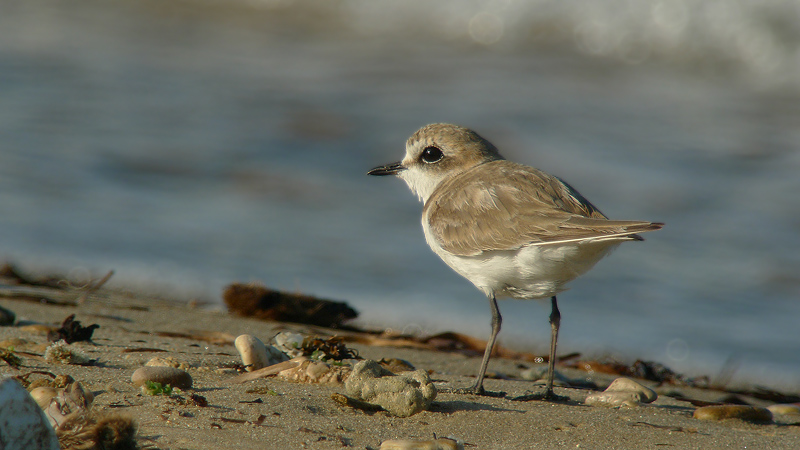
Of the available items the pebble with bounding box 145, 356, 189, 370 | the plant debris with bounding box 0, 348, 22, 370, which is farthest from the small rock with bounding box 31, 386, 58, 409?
the pebble with bounding box 145, 356, 189, 370

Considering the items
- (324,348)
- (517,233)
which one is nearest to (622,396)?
(517,233)

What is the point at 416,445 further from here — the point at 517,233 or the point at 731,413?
the point at 731,413

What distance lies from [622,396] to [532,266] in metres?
0.77

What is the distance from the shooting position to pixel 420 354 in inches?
198

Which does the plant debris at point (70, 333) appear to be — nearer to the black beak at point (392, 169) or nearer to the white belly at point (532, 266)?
the white belly at point (532, 266)

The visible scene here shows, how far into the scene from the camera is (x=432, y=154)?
4996mm

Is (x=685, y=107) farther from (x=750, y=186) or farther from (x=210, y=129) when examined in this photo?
(x=210, y=129)

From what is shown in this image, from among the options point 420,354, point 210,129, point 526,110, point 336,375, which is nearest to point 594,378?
point 420,354

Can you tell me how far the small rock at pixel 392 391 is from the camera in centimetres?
301

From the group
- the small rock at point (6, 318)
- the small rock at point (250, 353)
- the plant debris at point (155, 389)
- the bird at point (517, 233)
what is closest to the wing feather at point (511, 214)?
the bird at point (517, 233)

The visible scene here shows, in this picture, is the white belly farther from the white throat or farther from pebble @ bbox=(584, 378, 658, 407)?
A: the white throat

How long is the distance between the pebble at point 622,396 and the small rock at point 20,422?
2574 millimetres

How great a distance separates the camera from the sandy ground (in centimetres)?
264

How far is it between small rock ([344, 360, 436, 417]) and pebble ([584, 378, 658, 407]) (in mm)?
1074
